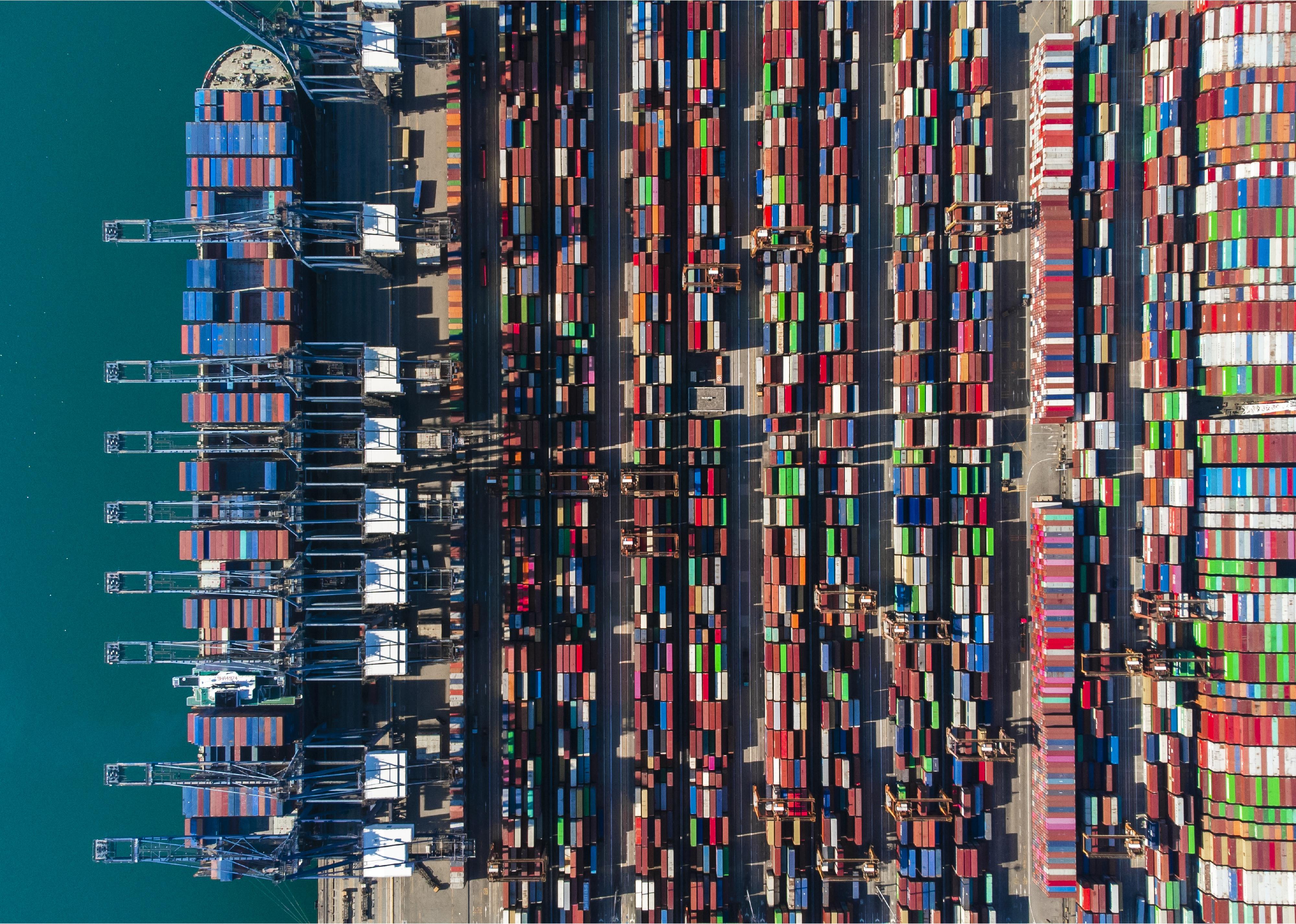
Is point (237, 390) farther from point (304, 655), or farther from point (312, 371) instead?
point (304, 655)

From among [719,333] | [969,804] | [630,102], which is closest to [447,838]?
[969,804]

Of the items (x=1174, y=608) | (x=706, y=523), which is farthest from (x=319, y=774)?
(x=1174, y=608)

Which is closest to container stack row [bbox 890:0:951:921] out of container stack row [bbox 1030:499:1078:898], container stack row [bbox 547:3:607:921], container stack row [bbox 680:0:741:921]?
container stack row [bbox 1030:499:1078:898]

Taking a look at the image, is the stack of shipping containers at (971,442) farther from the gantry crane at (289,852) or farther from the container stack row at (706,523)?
the gantry crane at (289,852)

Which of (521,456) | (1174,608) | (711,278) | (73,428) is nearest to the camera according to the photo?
(1174,608)

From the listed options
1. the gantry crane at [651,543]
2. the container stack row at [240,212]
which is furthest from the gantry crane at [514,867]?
the container stack row at [240,212]

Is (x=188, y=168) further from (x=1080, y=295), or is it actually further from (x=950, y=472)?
(x=1080, y=295)
